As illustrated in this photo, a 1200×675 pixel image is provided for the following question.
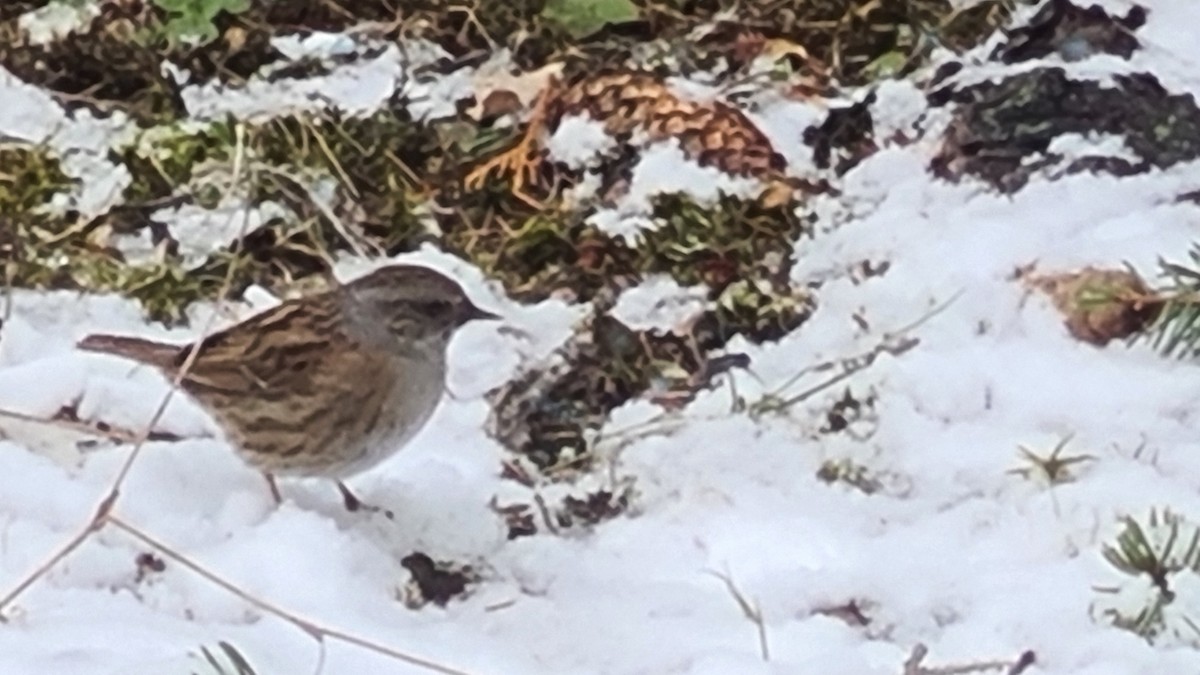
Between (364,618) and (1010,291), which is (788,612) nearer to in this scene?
(364,618)

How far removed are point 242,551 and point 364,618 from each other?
0.78 feet

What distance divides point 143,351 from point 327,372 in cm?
30

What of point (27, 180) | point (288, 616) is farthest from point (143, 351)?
point (27, 180)

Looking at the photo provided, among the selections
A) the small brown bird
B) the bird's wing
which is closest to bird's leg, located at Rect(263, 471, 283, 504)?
the small brown bird

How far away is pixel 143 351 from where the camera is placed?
374 centimetres

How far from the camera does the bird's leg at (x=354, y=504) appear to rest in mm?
3639

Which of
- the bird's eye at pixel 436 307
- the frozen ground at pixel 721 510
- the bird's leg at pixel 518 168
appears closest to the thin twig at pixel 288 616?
the frozen ground at pixel 721 510

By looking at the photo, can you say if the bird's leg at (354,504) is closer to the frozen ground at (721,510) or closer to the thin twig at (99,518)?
the frozen ground at (721,510)

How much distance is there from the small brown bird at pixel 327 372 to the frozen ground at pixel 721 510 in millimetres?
88

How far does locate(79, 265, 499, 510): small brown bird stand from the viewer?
3.63 meters

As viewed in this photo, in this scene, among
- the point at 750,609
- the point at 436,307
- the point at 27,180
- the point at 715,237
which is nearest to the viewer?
the point at 750,609

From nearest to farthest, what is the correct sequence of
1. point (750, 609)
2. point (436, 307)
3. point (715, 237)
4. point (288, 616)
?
1. point (288, 616)
2. point (750, 609)
3. point (436, 307)
4. point (715, 237)

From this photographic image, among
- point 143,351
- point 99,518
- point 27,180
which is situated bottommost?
point 27,180

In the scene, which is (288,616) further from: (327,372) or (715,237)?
(715,237)
